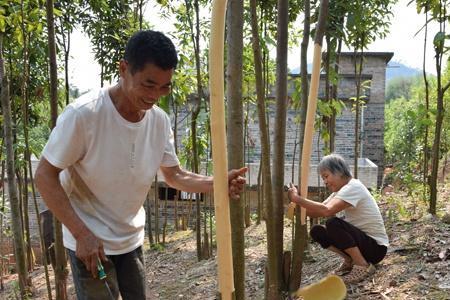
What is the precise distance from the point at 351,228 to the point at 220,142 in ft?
7.27

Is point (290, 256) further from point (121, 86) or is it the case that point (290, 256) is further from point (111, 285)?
point (121, 86)

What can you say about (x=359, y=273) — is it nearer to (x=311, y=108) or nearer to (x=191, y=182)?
(x=311, y=108)

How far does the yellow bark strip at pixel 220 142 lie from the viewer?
1.19 meters

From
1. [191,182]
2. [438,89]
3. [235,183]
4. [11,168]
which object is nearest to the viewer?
[235,183]

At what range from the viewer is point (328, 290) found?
200 cm

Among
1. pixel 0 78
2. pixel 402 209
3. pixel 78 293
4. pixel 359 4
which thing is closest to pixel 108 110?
pixel 78 293

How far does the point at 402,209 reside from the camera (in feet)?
16.1

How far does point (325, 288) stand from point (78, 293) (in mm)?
1018

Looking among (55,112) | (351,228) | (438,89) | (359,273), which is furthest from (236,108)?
(438,89)

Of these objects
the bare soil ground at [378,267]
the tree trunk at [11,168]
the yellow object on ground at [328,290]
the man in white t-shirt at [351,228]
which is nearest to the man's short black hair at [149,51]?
the yellow object on ground at [328,290]

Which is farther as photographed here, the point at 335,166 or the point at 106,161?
the point at 335,166

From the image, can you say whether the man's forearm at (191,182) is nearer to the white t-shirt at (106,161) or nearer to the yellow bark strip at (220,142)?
the white t-shirt at (106,161)

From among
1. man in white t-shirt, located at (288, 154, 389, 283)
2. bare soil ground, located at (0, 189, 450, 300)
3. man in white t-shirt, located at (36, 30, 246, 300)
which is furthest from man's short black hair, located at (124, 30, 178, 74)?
bare soil ground, located at (0, 189, 450, 300)

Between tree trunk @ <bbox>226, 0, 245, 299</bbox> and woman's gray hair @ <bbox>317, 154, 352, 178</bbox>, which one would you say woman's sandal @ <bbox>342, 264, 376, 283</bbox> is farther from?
tree trunk @ <bbox>226, 0, 245, 299</bbox>
